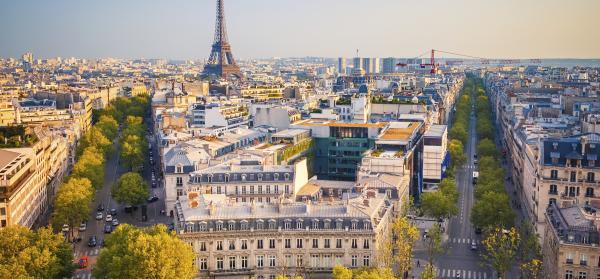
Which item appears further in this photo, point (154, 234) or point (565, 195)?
point (565, 195)

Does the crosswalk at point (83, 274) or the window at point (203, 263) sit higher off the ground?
the window at point (203, 263)

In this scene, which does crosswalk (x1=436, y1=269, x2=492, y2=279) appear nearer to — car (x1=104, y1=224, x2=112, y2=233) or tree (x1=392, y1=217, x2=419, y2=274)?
tree (x1=392, y1=217, x2=419, y2=274)

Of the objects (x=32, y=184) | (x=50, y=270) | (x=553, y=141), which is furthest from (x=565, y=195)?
(x=32, y=184)

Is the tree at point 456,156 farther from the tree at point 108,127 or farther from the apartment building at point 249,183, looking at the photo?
the tree at point 108,127

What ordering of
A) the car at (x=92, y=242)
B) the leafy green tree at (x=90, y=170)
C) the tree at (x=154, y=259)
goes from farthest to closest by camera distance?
1. the leafy green tree at (x=90, y=170)
2. the car at (x=92, y=242)
3. the tree at (x=154, y=259)

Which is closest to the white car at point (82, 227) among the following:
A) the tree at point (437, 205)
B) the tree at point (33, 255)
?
the tree at point (33, 255)

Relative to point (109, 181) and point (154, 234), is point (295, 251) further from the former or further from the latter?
point (109, 181)
